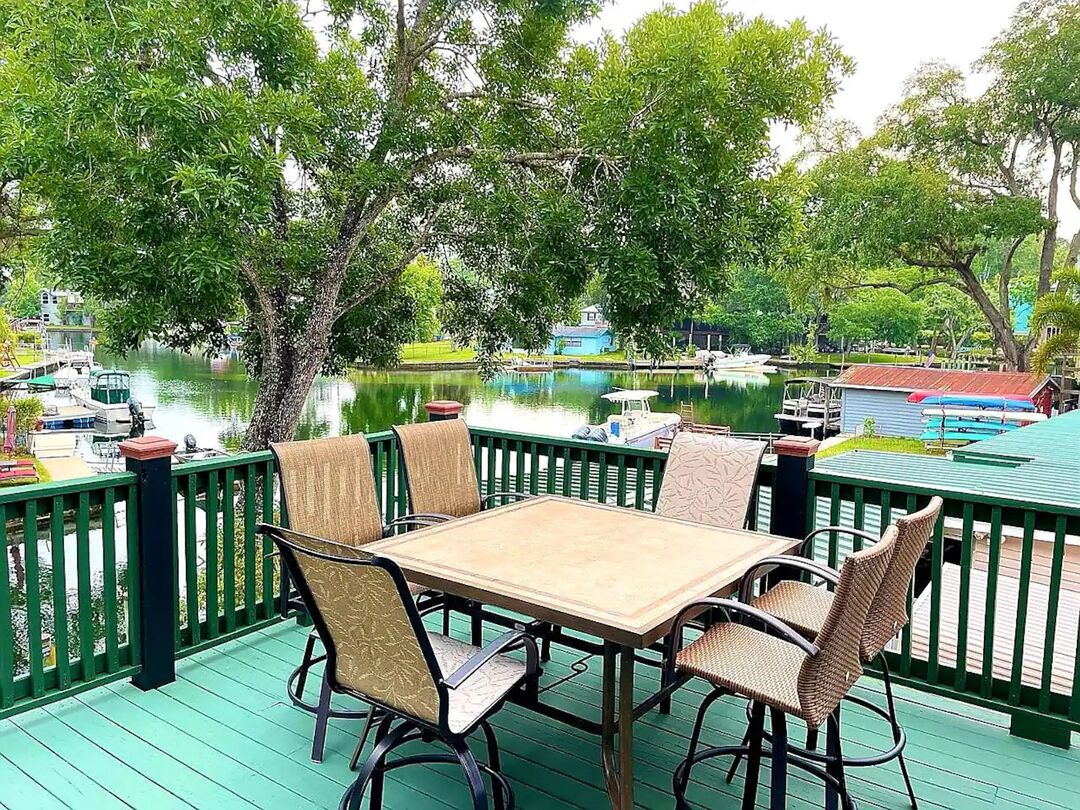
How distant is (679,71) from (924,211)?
13.3 metres

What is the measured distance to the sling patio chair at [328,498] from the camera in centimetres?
296

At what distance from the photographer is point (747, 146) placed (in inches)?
318

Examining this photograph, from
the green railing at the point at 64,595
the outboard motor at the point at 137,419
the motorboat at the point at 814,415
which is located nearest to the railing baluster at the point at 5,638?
the green railing at the point at 64,595

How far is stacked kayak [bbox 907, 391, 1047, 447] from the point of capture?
56.5 ft

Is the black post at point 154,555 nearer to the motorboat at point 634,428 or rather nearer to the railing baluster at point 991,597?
the railing baluster at point 991,597

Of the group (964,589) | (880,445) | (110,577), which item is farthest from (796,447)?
(880,445)

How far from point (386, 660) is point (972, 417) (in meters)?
19.2

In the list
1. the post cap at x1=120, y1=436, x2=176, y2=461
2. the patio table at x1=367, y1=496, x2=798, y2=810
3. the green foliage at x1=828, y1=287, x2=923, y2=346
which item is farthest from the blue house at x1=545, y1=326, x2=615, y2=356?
the post cap at x1=120, y1=436, x2=176, y2=461

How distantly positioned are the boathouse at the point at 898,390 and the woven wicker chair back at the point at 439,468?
783 inches

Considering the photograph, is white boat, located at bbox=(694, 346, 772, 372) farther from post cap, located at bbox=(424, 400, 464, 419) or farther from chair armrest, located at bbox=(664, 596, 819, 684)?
chair armrest, located at bbox=(664, 596, 819, 684)

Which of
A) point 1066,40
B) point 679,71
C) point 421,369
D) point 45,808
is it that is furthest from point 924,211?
point 421,369

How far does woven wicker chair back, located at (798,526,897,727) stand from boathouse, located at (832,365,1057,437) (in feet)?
68.1

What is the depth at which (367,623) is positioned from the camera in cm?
193

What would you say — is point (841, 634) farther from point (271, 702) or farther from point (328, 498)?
point (271, 702)
